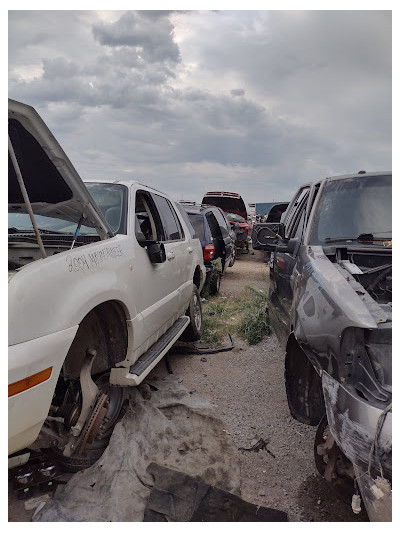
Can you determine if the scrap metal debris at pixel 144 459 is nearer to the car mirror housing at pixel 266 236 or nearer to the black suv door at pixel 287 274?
the black suv door at pixel 287 274

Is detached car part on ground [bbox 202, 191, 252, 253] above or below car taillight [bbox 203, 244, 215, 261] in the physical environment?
above

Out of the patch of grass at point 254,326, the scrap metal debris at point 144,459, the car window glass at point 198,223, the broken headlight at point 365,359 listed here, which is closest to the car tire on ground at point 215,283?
the car window glass at point 198,223

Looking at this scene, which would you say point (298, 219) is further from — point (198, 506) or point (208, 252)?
point (208, 252)

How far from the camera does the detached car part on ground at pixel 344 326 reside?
1951 mm

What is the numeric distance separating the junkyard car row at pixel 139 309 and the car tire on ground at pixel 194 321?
2.45 feet

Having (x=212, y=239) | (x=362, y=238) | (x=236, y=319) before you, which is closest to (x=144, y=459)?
(x=362, y=238)

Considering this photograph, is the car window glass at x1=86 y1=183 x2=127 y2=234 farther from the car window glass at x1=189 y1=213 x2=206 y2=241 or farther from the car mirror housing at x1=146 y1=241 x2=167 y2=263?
the car window glass at x1=189 y1=213 x2=206 y2=241

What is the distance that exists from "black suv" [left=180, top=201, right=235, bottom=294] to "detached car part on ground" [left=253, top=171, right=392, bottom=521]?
4.07 meters

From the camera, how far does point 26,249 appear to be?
3.39m

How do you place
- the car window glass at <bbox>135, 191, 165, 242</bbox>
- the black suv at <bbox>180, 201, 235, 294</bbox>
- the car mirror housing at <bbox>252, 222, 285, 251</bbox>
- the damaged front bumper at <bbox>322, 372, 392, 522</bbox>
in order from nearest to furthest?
the damaged front bumper at <bbox>322, 372, 392, 522</bbox> < the car mirror housing at <bbox>252, 222, 285, 251</bbox> < the car window glass at <bbox>135, 191, 165, 242</bbox> < the black suv at <bbox>180, 201, 235, 294</bbox>

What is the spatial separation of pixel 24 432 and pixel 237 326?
4.53 meters

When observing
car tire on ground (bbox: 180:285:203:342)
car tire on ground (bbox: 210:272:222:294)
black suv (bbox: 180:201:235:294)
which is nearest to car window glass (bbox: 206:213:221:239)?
black suv (bbox: 180:201:235:294)

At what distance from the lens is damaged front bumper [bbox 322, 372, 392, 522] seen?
6.04 ft
